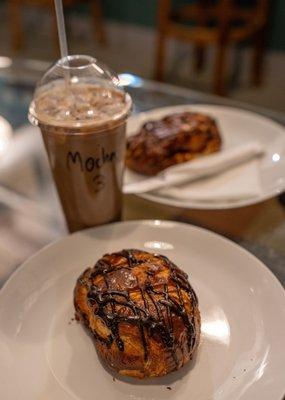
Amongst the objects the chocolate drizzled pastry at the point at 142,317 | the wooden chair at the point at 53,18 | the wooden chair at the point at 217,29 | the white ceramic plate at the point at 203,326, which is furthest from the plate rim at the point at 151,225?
the wooden chair at the point at 53,18

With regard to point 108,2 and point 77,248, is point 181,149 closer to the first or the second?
point 77,248

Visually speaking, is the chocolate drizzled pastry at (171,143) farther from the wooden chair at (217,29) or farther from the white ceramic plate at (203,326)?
the wooden chair at (217,29)

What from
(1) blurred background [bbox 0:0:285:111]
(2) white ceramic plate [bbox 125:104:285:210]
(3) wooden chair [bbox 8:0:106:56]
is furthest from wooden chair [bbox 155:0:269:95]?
(2) white ceramic plate [bbox 125:104:285:210]

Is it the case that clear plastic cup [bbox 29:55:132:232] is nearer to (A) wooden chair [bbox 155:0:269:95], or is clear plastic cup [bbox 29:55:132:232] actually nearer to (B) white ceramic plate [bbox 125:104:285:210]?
(B) white ceramic plate [bbox 125:104:285:210]

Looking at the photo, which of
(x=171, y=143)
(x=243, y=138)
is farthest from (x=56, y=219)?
(x=243, y=138)

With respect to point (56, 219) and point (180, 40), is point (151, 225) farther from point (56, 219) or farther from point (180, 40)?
→ point (180, 40)
